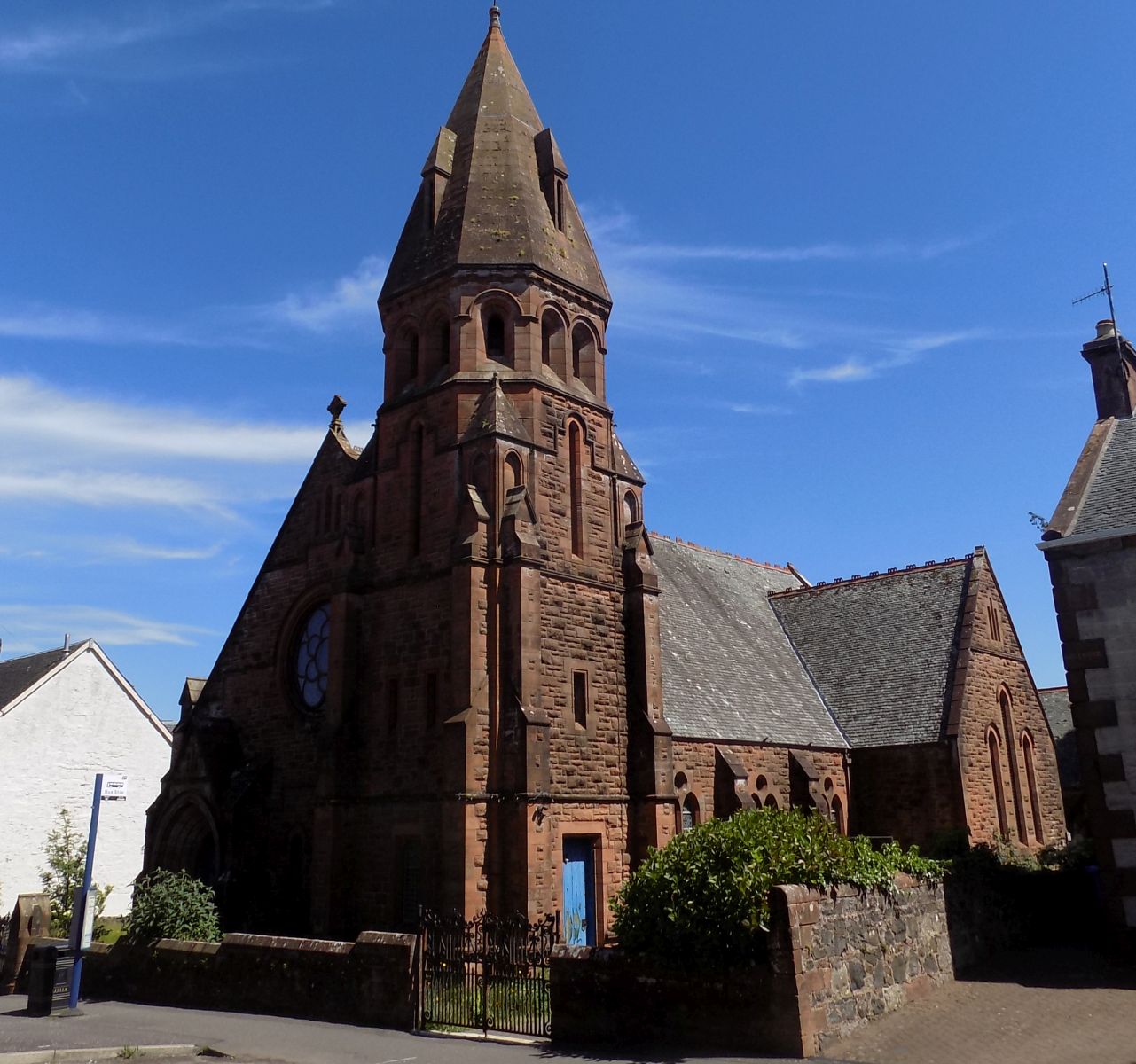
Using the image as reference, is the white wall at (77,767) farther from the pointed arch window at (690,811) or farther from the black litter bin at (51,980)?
the pointed arch window at (690,811)

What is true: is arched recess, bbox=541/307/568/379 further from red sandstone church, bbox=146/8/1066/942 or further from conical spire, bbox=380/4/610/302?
conical spire, bbox=380/4/610/302

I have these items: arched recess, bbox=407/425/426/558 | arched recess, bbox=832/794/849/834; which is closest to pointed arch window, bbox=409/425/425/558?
arched recess, bbox=407/425/426/558

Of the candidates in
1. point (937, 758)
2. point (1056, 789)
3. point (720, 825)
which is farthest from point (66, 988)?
point (1056, 789)

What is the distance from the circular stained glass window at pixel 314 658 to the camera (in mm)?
25250

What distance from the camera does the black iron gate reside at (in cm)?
1395

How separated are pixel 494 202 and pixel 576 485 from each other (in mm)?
7485

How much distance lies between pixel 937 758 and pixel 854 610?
7.46 m

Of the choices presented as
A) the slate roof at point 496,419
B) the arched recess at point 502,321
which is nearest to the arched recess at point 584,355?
the arched recess at point 502,321

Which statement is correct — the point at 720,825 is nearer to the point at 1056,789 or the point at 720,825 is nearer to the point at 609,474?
the point at 609,474

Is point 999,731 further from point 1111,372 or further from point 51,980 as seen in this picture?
point 51,980

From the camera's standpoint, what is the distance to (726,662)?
98.6 ft

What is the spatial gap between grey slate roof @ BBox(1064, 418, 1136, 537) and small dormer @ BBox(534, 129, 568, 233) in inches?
541

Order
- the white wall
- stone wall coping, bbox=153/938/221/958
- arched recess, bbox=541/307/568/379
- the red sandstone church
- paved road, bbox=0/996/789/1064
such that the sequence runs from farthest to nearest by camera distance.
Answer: the white wall < arched recess, bbox=541/307/568/379 < the red sandstone church < stone wall coping, bbox=153/938/221/958 < paved road, bbox=0/996/789/1064

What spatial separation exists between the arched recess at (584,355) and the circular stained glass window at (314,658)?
843cm
